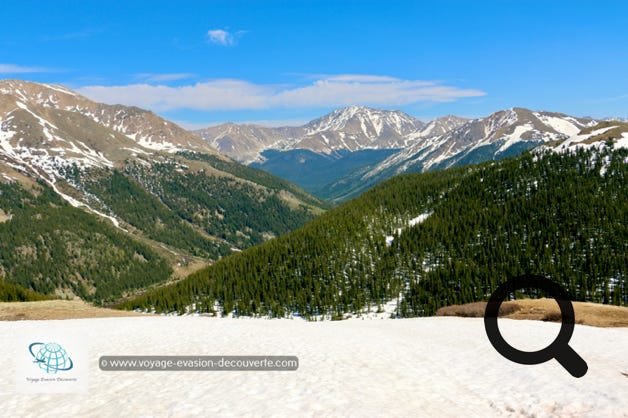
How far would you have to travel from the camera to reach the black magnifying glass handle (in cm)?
2168

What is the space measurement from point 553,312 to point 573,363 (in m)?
26.9

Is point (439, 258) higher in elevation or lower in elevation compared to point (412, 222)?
lower

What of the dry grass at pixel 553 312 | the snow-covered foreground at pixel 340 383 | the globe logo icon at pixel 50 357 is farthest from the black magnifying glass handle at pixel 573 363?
the globe logo icon at pixel 50 357

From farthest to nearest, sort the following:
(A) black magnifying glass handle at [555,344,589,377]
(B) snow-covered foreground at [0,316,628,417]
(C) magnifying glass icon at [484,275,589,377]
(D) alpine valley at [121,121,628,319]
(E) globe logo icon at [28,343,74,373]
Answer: (D) alpine valley at [121,121,628,319]
(A) black magnifying glass handle at [555,344,589,377]
(C) magnifying glass icon at [484,275,589,377]
(E) globe logo icon at [28,343,74,373]
(B) snow-covered foreground at [0,316,628,417]

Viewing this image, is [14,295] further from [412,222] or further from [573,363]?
[412,222]

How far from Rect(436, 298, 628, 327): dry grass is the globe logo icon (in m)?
47.7

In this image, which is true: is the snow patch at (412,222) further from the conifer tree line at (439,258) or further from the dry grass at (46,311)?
the dry grass at (46,311)

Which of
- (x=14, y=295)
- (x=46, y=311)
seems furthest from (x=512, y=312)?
(x=14, y=295)

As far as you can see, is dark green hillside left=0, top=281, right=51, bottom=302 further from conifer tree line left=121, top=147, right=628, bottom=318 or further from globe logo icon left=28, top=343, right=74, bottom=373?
conifer tree line left=121, top=147, right=628, bottom=318

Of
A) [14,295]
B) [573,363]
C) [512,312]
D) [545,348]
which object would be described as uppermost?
[573,363]

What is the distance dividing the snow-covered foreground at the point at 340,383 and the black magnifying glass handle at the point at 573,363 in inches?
16.4

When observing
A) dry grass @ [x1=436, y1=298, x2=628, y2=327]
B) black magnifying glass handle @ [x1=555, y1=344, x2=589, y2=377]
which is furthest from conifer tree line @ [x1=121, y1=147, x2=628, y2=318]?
black magnifying glass handle @ [x1=555, y1=344, x2=589, y2=377]

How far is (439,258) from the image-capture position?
156250 millimetres

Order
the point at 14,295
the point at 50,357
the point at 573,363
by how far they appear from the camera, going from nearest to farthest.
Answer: the point at 50,357, the point at 573,363, the point at 14,295
